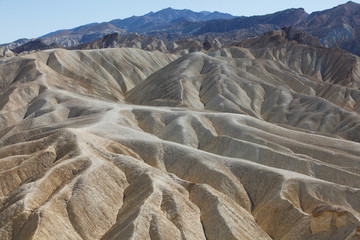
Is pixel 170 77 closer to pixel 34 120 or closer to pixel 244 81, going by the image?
pixel 244 81

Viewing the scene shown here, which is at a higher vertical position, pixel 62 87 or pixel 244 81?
pixel 62 87

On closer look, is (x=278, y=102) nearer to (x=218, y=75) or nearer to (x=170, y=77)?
(x=218, y=75)

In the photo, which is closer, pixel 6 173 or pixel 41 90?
pixel 6 173

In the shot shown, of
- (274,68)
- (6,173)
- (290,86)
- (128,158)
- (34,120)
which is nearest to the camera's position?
(6,173)

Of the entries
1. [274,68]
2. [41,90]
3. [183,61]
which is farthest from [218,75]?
[41,90]

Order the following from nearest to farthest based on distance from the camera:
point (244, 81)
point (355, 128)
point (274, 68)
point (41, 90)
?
point (355, 128), point (41, 90), point (244, 81), point (274, 68)

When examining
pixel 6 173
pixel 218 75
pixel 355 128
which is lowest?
pixel 355 128
